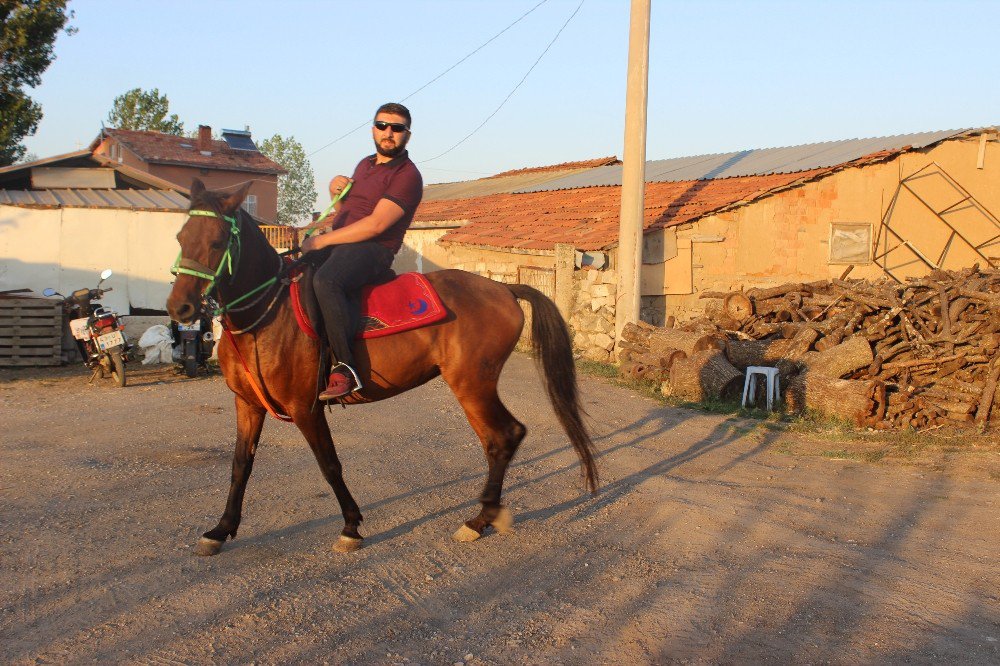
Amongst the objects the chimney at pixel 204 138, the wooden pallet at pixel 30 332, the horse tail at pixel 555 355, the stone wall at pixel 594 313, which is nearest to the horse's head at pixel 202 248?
the horse tail at pixel 555 355

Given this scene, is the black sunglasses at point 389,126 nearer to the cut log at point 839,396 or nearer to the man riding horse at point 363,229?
the man riding horse at point 363,229

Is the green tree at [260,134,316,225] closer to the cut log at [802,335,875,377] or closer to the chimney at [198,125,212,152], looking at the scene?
the chimney at [198,125,212,152]

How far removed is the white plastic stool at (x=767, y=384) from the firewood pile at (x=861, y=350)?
0.15 meters

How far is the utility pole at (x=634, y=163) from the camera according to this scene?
1387 cm

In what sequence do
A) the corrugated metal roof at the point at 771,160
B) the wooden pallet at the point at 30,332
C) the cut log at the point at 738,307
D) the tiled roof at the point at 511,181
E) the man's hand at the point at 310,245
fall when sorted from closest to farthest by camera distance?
the man's hand at the point at 310,245 < the cut log at the point at 738,307 < the wooden pallet at the point at 30,332 < the corrugated metal roof at the point at 771,160 < the tiled roof at the point at 511,181

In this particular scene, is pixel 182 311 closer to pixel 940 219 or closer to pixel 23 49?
pixel 940 219

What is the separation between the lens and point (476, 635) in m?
4.12

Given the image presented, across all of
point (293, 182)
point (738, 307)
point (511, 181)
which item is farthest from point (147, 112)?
point (738, 307)

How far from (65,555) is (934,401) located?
9.30 m

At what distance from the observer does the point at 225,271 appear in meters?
5.04

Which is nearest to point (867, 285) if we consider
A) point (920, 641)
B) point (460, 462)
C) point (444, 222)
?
point (460, 462)

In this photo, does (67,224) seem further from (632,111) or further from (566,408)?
(566,408)

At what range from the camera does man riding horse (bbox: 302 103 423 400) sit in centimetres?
536

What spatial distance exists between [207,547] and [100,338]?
8.05 meters
